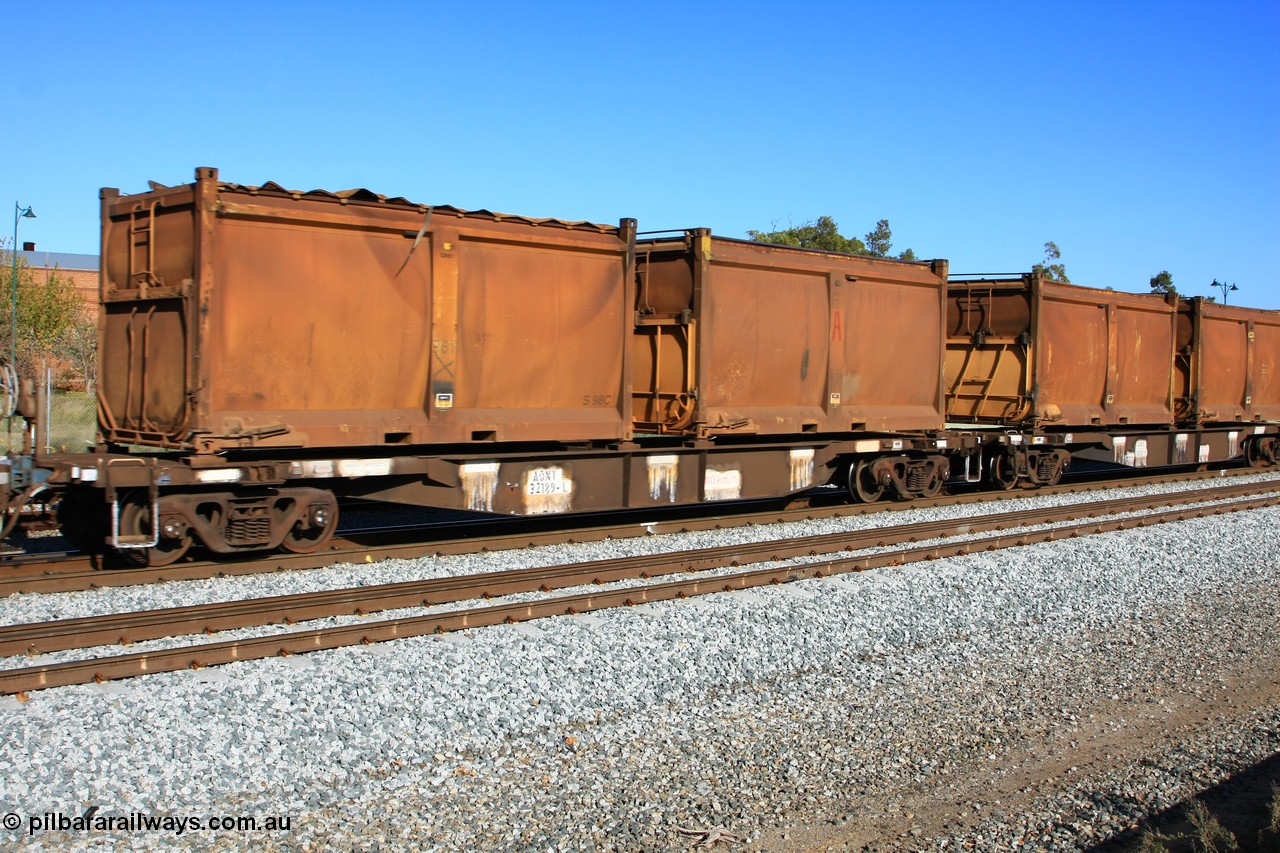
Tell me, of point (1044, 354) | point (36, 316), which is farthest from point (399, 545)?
point (36, 316)

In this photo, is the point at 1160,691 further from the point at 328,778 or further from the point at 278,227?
the point at 278,227

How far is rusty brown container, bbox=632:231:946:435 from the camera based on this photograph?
42.4ft

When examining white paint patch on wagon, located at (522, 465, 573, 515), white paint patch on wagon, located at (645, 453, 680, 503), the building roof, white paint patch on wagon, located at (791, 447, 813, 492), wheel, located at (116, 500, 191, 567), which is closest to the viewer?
wheel, located at (116, 500, 191, 567)

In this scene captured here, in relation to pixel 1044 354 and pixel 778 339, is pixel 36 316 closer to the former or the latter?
pixel 778 339

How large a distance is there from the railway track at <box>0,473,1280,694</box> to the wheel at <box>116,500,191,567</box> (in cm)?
190

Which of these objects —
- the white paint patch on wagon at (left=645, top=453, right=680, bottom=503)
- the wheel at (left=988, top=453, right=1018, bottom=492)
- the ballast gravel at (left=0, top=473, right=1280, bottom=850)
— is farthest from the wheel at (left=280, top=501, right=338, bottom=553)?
the wheel at (left=988, top=453, right=1018, bottom=492)

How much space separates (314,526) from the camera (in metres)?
10.4

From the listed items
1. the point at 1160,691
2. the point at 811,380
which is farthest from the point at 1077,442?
the point at 1160,691

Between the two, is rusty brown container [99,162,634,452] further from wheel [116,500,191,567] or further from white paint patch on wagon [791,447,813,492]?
white paint patch on wagon [791,447,813,492]

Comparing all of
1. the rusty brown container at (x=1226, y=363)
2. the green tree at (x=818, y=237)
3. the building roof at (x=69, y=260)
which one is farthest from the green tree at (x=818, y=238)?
the building roof at (x=69, y=260)

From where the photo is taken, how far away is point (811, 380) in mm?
14180

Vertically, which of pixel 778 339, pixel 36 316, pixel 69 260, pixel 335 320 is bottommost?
pixel 335 320

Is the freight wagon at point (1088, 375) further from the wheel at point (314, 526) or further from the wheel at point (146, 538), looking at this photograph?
the wheel at point (146, 538)

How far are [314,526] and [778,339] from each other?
6.56 meters
